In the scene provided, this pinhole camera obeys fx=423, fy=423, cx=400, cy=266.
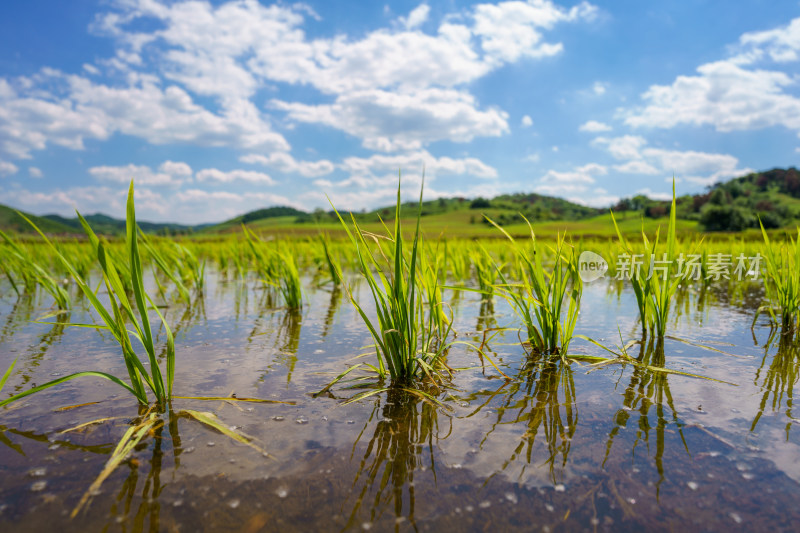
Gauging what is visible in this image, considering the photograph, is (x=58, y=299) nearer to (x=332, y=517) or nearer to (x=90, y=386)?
(x=90, y=386)

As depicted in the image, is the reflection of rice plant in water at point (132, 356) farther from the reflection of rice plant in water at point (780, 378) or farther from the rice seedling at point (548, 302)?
the reflection of rice plant in water at point (780, 378)

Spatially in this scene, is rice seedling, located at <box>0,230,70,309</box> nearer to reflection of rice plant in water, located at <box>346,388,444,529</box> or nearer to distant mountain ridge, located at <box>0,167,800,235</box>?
reflection of rice plant in water, located at <box>346,388,444,529</box>

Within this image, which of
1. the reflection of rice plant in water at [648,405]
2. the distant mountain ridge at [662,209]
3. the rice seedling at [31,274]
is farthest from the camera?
the distant mountain ridge at [662,209]

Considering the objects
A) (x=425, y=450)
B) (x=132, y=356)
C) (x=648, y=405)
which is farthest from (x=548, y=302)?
(x=132, y=356)

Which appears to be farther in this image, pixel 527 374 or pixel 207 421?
pixel 527 374

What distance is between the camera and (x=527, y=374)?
7.82ft

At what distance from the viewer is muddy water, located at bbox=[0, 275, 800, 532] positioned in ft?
4.09

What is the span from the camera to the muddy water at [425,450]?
125 cm

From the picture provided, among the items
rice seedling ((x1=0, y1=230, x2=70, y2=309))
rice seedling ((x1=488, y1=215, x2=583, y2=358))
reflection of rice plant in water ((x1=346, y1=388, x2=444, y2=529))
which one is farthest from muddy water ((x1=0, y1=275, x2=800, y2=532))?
rice seedling ((x1=0, y1=230, x2=70, y2=309))

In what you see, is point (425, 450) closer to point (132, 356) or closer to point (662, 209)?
point (132, 356)

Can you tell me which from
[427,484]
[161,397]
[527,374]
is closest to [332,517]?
[427,484]

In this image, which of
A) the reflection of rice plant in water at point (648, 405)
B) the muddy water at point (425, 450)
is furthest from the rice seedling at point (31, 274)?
the reflection of rice plant in water at point (648, 405)

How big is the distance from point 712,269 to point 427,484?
6151 mm

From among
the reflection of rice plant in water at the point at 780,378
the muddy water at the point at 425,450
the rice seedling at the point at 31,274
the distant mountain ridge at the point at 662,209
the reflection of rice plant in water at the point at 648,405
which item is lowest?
the muddy water at the point at 425,450
